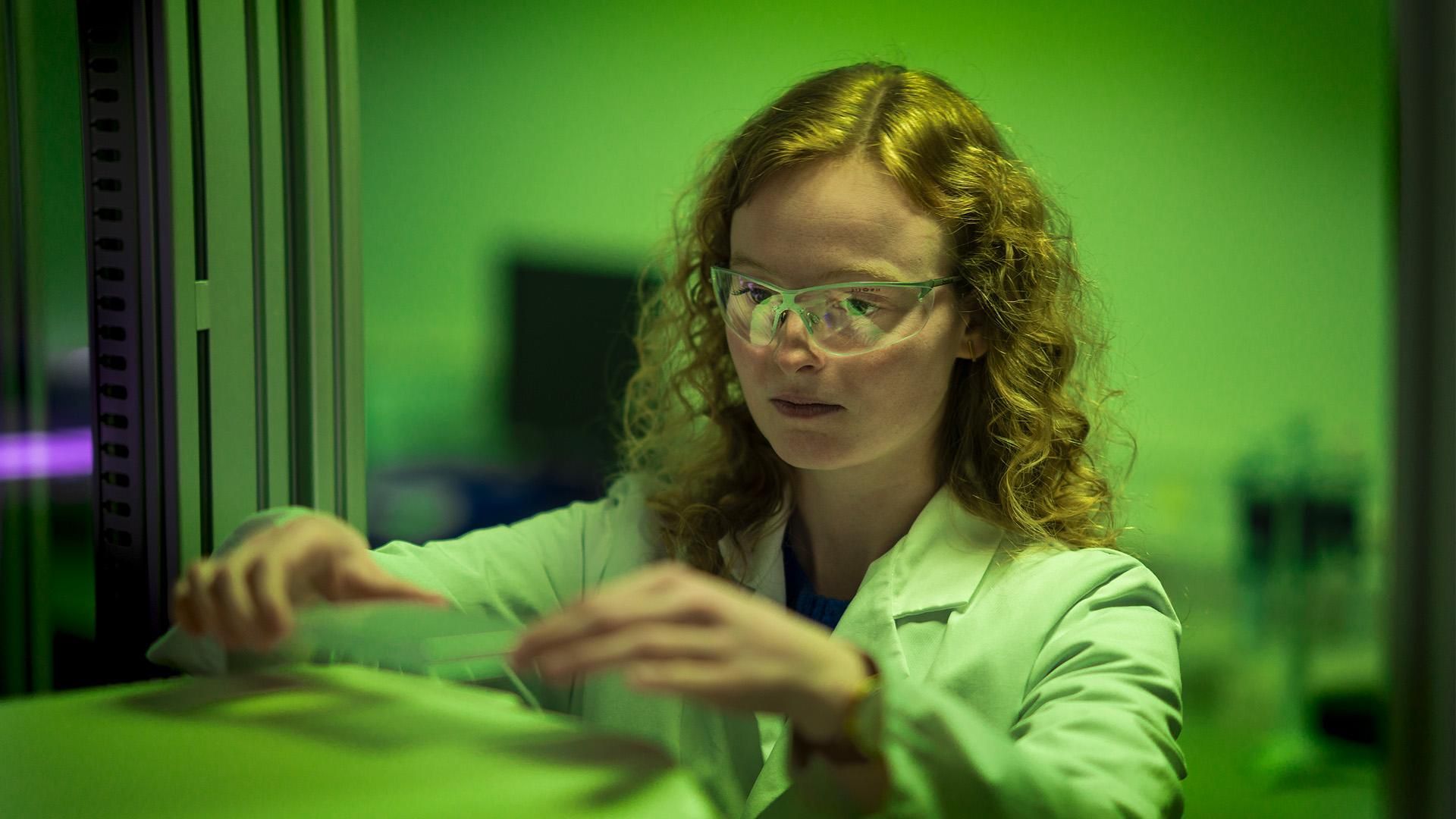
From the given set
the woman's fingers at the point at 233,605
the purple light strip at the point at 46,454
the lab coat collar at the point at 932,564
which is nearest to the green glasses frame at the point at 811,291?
the lab coat collar at the point at 932,564

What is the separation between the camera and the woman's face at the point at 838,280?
86 cm

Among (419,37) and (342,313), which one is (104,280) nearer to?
(342,313)

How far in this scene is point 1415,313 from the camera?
545mm

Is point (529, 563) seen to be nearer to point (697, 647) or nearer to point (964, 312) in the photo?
point (964, 312)

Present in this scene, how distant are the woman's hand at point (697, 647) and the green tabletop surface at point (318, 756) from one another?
0.17 feet

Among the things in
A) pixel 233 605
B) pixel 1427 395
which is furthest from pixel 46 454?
pixel 1427 395

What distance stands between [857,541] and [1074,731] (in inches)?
14.1

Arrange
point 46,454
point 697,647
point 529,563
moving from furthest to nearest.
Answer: point 529,563
point 46,454
point 697,647

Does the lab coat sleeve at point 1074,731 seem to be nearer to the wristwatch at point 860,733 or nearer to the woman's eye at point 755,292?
the wristwatch at point 860,733

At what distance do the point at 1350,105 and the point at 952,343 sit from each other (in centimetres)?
45

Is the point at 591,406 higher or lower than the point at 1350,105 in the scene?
lower

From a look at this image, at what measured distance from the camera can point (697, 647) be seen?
1.73ft

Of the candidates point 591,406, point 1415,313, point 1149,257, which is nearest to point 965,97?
point 1149,257

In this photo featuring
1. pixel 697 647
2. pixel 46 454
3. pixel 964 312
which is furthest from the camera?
pixel 964 312
